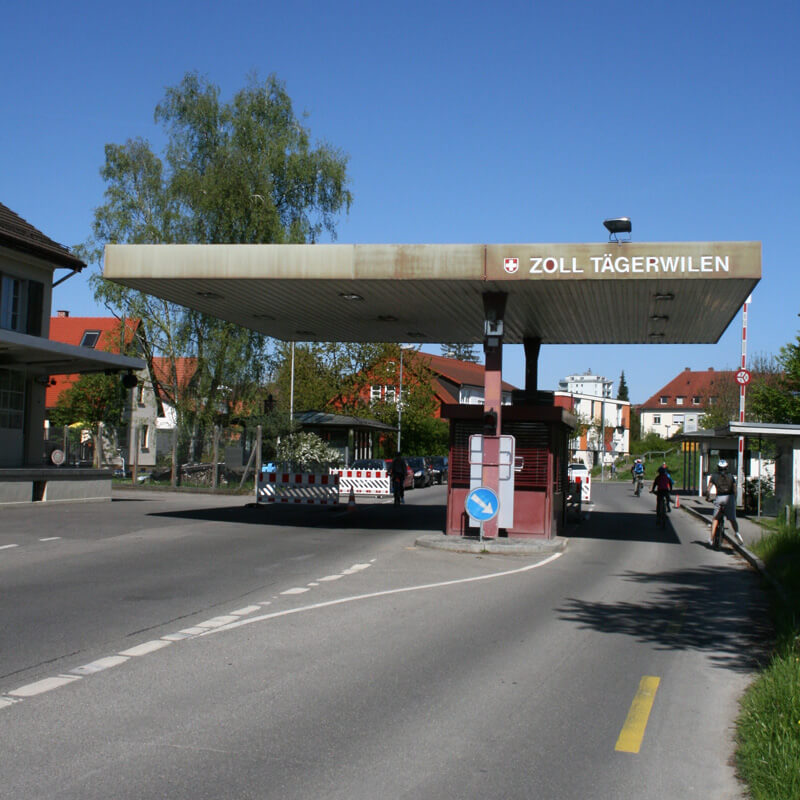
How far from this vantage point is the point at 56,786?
15.7ft

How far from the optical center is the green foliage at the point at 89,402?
182 feet

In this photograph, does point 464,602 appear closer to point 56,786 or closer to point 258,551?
point 258,551

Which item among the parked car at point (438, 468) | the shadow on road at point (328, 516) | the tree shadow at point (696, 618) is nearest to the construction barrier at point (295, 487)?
the shadow on road at point (328, 516)

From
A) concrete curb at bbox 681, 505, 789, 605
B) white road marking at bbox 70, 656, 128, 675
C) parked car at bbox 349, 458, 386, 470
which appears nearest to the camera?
white road marking at bbox 70, 656, 128, 675

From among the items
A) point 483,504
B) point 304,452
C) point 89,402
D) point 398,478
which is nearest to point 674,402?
point 89,402

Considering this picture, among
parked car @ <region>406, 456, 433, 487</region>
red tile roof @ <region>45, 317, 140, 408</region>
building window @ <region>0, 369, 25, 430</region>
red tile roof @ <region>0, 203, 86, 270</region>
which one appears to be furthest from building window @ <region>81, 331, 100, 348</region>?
building window @ <region>0, 369, 25, 430</region>

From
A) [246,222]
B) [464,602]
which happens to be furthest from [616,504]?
[464,602]

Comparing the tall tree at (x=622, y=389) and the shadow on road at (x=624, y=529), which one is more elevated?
the tall tree at (x=622, y=389)

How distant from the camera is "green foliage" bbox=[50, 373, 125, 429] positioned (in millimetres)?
55522

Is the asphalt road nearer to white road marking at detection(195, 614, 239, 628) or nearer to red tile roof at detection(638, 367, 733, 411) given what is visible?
white road marking at detection(195, 614, 239, 628)

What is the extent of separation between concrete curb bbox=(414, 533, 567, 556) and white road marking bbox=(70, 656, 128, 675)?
31.8 feet

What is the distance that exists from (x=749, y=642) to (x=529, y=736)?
421 centimetres

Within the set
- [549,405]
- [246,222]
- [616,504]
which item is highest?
[246,222]

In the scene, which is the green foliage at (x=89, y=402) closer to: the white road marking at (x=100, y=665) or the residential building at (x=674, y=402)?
the white road marking at (x=100, y=665)
